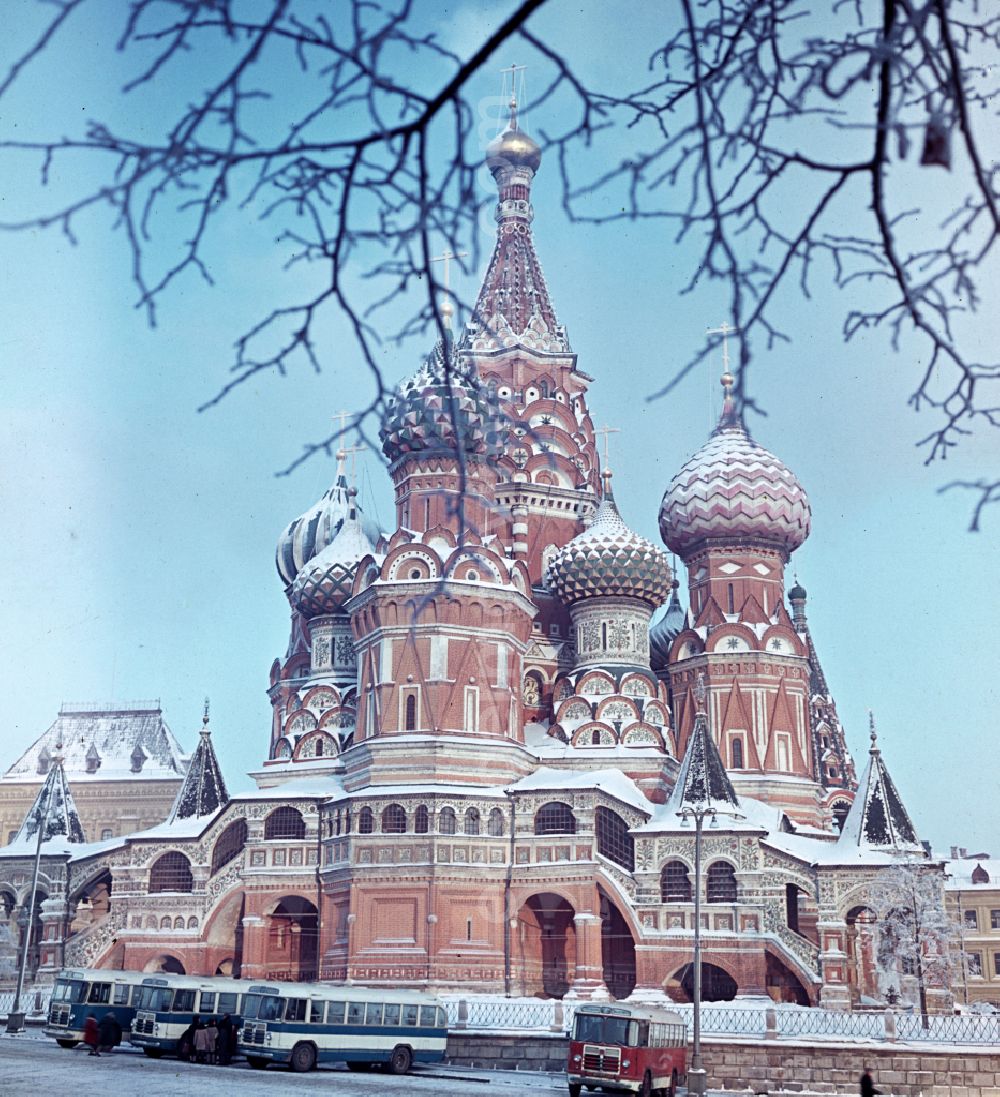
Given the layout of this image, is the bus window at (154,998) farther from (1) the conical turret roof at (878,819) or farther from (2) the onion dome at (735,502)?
(2) the onion dome at (735,502)

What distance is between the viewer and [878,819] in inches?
1260

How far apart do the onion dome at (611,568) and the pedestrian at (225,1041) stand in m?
17.6

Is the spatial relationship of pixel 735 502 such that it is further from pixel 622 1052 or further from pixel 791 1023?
pixel 622 1052

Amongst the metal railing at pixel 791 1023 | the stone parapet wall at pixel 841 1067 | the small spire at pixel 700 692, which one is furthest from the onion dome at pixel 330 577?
the stone parapet wall at pixel 841 1067

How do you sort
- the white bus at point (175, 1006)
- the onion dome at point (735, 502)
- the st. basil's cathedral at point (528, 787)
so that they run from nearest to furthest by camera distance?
the white bus at point (175, 1006) → the st. basil's cathedral at point (528, 787) → the onion dome at point (735, 502)

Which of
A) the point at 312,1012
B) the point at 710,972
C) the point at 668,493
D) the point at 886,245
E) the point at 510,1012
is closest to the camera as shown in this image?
the point at 886,245

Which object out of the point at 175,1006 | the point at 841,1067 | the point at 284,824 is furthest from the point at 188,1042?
the point at 284,824

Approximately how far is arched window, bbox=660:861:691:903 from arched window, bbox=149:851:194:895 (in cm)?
1154

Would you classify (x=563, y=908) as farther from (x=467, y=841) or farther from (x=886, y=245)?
(x=886, y=245)

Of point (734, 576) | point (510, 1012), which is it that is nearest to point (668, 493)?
point (734, 576)

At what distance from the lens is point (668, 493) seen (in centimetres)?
3878

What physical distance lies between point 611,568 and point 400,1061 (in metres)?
17.5

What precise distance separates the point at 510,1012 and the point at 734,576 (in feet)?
51.7

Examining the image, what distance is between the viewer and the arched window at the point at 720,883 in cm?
2948
